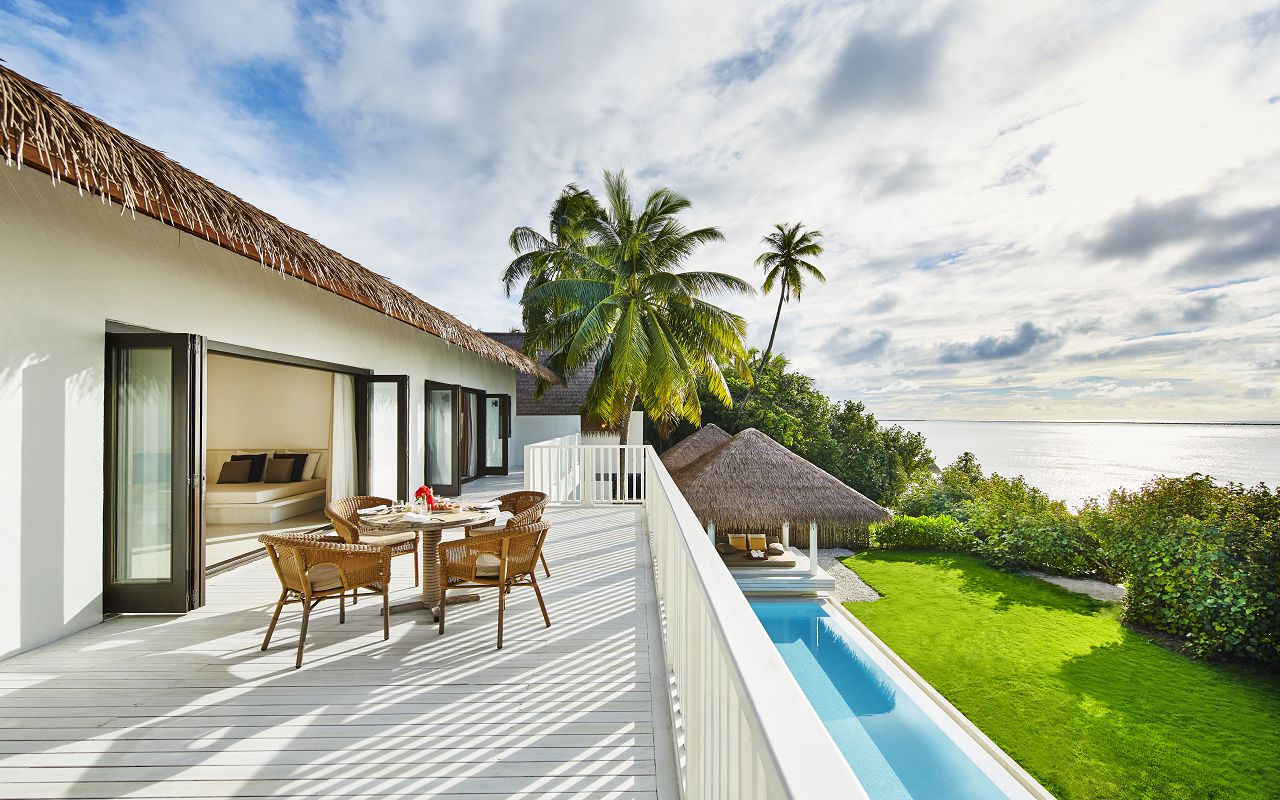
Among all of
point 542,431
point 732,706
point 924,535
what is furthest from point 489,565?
point 924,535

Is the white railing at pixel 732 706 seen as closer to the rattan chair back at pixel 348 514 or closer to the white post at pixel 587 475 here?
the rattan chair back at pixel 348 514

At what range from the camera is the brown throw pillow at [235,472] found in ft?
26.4

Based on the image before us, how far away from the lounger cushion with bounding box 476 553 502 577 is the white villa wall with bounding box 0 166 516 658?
2512 millimetres

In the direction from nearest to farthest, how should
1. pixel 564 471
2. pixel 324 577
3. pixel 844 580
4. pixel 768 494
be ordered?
pixel 324 577, pixel 564 471, pixel 768 494, pixel 844 580

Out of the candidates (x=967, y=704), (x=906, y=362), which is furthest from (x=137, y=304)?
(x=906, y=362)

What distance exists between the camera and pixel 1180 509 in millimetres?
10109

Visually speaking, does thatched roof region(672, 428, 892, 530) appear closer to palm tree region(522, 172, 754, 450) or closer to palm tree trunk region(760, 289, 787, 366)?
palm tree region(522, 172, 754, 450)

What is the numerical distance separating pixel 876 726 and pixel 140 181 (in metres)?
8.22

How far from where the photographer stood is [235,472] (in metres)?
8.09

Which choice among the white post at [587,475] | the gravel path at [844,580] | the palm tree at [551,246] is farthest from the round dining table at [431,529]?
the palm tree at [551,246]

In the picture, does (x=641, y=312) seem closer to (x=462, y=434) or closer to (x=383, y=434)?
(x=462, y=434)

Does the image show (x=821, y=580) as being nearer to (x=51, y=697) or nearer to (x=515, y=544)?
(x=515, y=544)

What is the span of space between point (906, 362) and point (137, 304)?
146 ft

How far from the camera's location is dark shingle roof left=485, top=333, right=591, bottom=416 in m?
16.0
